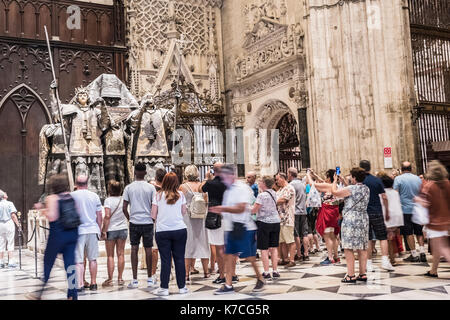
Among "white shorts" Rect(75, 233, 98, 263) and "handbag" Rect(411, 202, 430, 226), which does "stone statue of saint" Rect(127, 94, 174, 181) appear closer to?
"white shorts" Rect(75, 233, 98, 263)

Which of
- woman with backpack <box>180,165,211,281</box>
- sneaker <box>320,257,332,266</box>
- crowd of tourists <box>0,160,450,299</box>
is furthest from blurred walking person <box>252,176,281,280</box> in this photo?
sneaker <box>320,257,332,266</box>

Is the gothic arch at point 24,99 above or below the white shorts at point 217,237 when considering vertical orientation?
above

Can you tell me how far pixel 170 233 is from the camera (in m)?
5.41

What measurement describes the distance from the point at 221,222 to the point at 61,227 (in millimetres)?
2475

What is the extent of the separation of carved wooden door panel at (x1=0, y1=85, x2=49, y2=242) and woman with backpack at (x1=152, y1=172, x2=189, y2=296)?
11046 mm

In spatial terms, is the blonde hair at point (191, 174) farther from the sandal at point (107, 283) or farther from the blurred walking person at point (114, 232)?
the sandal at point (107, 283)

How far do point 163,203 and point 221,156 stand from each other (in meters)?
12.2

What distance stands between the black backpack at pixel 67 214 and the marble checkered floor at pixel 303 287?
132 centimetres

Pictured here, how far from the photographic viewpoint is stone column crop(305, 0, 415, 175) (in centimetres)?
1228

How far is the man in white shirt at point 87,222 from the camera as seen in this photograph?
228 inches

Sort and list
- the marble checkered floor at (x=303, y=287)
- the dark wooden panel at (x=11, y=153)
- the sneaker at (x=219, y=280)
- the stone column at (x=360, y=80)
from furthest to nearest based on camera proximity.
A: the dark wooden panel at (x=11, y=153) → the stone column at (x=360, y=80) → the sneaker at (x=219, y=280) → the marble checkered floor at (x=303, y=287)

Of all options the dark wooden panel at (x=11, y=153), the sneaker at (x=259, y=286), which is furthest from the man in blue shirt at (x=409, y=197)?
the dark wooden panel at (x=11, y=153)

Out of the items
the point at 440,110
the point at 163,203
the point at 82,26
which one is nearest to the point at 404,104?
the point at 440,110
